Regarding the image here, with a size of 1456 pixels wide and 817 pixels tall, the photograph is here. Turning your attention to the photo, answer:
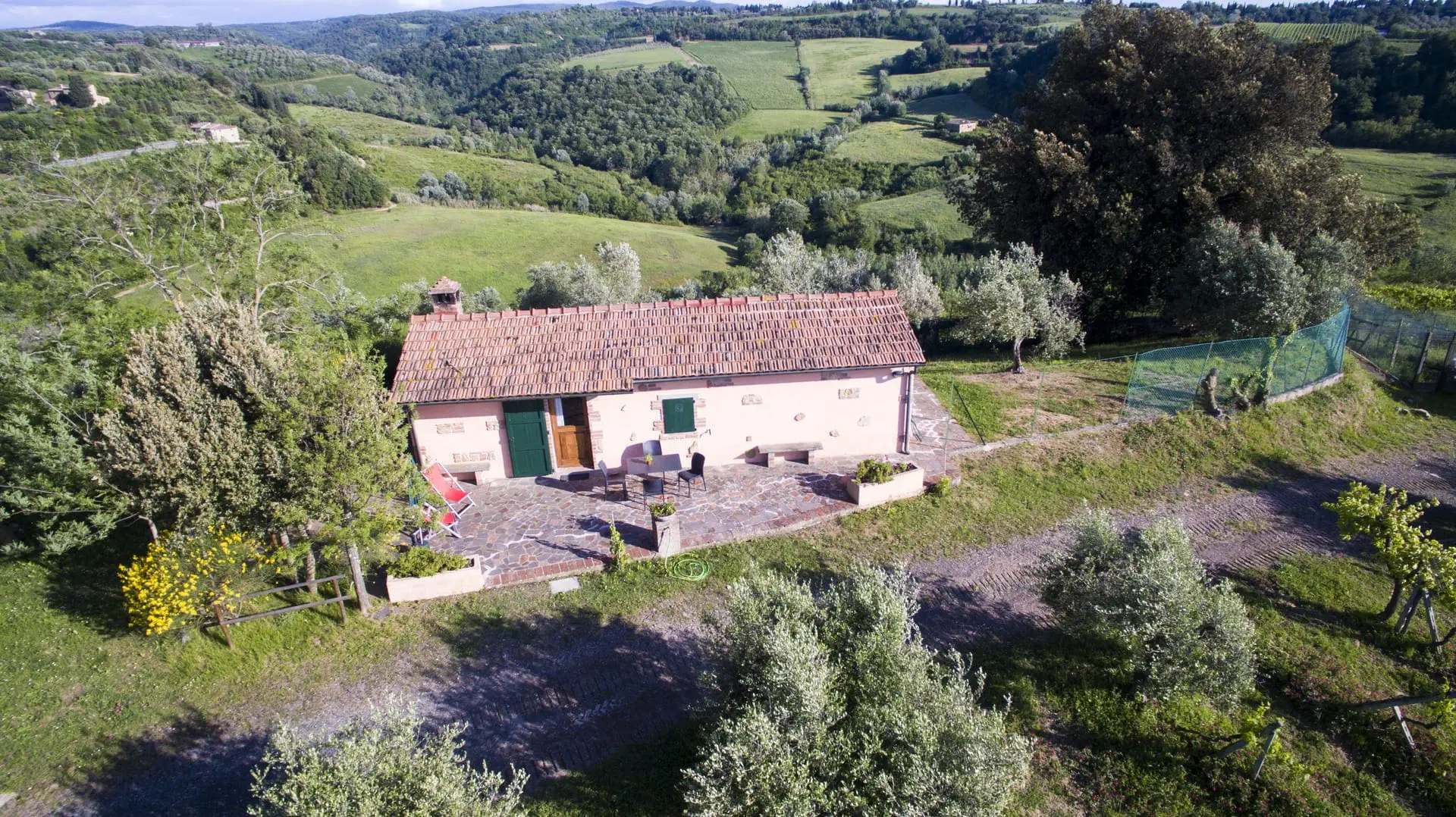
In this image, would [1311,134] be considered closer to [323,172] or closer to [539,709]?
[539,709]

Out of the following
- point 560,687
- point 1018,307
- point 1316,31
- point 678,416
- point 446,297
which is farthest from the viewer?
point 1316,31

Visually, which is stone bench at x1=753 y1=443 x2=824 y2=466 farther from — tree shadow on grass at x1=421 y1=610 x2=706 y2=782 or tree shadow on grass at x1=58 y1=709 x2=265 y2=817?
tree shadow on grass at x1=58 y1=709 x2=265 y2=817

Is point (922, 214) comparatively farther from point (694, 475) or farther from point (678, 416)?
point (694, 475)

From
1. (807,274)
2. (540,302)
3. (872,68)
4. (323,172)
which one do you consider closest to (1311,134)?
(807,274)

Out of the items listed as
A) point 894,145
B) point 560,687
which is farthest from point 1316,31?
point 560,687

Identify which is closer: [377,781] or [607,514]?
[377,781]

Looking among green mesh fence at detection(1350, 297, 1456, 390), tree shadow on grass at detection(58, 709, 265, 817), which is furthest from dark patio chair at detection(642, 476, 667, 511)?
green mesh fence at detection(1350, 297, 1456, 390)

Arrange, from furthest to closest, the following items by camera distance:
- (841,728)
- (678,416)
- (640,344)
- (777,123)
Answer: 1. (777,123)
2. (640,344)
3. (678,416)
4. (841,728)

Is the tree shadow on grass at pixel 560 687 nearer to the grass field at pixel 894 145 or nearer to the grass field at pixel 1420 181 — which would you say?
the grass field at pixel 1420 181
